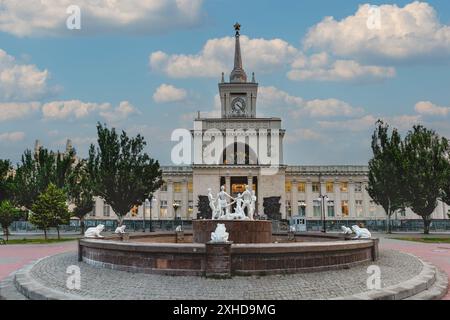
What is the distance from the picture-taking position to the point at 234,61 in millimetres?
86812

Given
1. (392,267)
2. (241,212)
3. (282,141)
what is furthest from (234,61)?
(392,267)

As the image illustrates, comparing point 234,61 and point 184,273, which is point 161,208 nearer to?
point 234,61

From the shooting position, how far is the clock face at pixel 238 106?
85000 millimetres

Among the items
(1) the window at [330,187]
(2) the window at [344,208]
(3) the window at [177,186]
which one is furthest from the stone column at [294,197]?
(3) the window at [177,186]

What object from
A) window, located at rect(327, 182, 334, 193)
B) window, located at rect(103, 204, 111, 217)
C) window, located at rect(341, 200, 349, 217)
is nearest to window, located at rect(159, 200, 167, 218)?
window, located at rect(103, 204, 111, 217)

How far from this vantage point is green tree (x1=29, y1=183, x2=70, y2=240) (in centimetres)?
4050

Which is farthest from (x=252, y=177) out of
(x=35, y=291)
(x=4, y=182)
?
(x=35, y=291)

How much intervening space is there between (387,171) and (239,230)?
39.6 metres

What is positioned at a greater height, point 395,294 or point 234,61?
point 234,61

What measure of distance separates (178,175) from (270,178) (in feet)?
69.9

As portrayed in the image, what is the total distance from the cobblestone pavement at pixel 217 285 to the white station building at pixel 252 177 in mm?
59246

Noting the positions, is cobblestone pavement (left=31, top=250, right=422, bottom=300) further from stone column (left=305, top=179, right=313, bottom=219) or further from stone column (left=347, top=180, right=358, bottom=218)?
stone column (left=347, top=180, right=358, bottom=218)

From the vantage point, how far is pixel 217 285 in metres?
12.8

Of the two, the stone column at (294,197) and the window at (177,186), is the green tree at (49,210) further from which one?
the stone column at (294,197)
